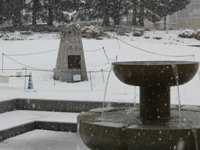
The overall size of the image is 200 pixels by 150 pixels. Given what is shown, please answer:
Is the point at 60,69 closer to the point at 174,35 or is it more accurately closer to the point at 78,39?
the point at 78,39

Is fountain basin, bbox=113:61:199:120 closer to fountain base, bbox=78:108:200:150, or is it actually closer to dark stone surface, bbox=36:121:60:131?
fountain base, bbox=78:108:200:150

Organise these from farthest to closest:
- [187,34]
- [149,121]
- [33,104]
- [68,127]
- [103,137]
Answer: [187,34]
[33,104]
[68,127]
[149,121]
[103,137]

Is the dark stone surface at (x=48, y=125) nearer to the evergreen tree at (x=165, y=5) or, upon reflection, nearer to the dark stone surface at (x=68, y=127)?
the dark stone surface at (x=68, y=127)

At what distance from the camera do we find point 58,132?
7.87 meters

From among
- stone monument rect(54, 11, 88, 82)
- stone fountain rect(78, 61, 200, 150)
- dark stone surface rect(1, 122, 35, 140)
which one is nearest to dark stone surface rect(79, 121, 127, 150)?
stone fountain rect(78, 61, 200, 150)

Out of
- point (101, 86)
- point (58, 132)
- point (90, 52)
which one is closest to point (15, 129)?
point (58, 132)

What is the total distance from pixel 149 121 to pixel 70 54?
416 inches

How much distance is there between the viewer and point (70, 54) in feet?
52.3

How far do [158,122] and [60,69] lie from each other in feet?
35.8

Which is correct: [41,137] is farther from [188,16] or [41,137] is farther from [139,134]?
[188,16]

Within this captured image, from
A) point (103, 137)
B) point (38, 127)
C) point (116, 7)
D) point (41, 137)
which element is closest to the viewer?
point (103, 137)

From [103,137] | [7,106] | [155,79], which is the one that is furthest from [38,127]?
[155,79]

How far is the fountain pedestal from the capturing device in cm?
589

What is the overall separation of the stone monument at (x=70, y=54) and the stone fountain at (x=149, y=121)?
9532 mm
